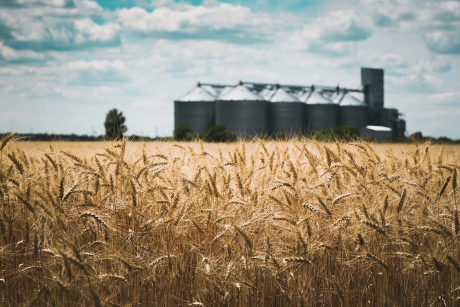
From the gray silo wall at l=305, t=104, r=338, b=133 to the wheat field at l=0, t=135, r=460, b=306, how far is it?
51.2m

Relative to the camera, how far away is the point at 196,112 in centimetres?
5378

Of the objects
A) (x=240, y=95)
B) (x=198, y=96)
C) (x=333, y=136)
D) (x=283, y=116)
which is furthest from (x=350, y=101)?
(x=333, y=136)

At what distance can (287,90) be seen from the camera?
6119 centimetres

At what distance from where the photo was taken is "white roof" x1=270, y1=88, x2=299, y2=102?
55.3 m

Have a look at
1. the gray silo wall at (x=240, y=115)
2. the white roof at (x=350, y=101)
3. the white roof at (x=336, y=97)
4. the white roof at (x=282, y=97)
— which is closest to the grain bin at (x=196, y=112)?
the gray silo wall at (x=240, y=115)

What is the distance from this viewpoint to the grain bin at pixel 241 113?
2032 inches

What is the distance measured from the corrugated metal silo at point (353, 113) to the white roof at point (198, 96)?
568 inches

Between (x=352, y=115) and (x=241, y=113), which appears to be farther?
(x=352, y=115)

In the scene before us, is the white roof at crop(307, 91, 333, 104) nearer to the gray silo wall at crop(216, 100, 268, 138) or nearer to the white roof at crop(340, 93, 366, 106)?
→ the white roof at crop(340, 93, 366, 106)

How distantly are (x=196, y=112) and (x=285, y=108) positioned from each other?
29.8ft

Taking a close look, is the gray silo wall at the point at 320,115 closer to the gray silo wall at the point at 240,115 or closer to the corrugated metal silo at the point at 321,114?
the corrugated metal silo at the point at 321,114

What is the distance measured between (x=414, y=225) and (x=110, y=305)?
255 cm

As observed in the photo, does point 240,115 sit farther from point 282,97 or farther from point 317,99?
point 317,99

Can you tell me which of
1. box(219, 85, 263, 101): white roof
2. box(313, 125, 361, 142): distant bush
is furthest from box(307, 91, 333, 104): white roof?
box(313, 125, 361, 142): distant bush
